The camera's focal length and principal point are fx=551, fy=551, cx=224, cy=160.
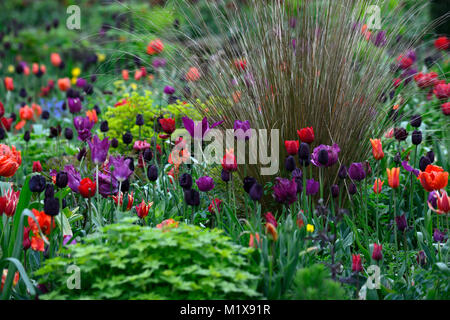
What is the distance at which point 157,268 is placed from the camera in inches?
70.1

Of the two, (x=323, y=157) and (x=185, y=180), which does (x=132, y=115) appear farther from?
(x=323, y=157)

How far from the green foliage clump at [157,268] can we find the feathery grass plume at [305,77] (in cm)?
101

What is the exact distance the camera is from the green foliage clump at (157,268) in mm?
1769

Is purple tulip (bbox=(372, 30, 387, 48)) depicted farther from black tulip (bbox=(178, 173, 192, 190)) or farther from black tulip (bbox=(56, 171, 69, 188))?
black tulip (bbox=(56, 171, 69, 188))

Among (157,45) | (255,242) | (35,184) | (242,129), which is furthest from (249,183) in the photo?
(157,45)

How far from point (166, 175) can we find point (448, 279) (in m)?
1.69

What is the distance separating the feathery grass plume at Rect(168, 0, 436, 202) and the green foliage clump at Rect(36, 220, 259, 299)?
1010 mm

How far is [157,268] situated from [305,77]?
4.42 ft

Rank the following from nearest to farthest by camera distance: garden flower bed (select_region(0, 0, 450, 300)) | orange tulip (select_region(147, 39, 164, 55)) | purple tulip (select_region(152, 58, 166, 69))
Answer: garden flower bed (select_region(0, 0, 450, 300)) < orange tulip (select_region(147, 39, 164, 55)) < purple tulip (select_region(152, 58, 166, 69))

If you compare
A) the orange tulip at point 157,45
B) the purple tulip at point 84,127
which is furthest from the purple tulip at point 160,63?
the purple tulip at point 84,127

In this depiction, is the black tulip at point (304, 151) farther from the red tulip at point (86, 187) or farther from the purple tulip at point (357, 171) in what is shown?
the red tulip at point (86, 187)

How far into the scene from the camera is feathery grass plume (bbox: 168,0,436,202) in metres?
2.73

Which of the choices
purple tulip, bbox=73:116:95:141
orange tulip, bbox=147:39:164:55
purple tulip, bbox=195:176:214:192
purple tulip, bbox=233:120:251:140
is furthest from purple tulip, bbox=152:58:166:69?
purple tulip, bbox=195:176:214:192
